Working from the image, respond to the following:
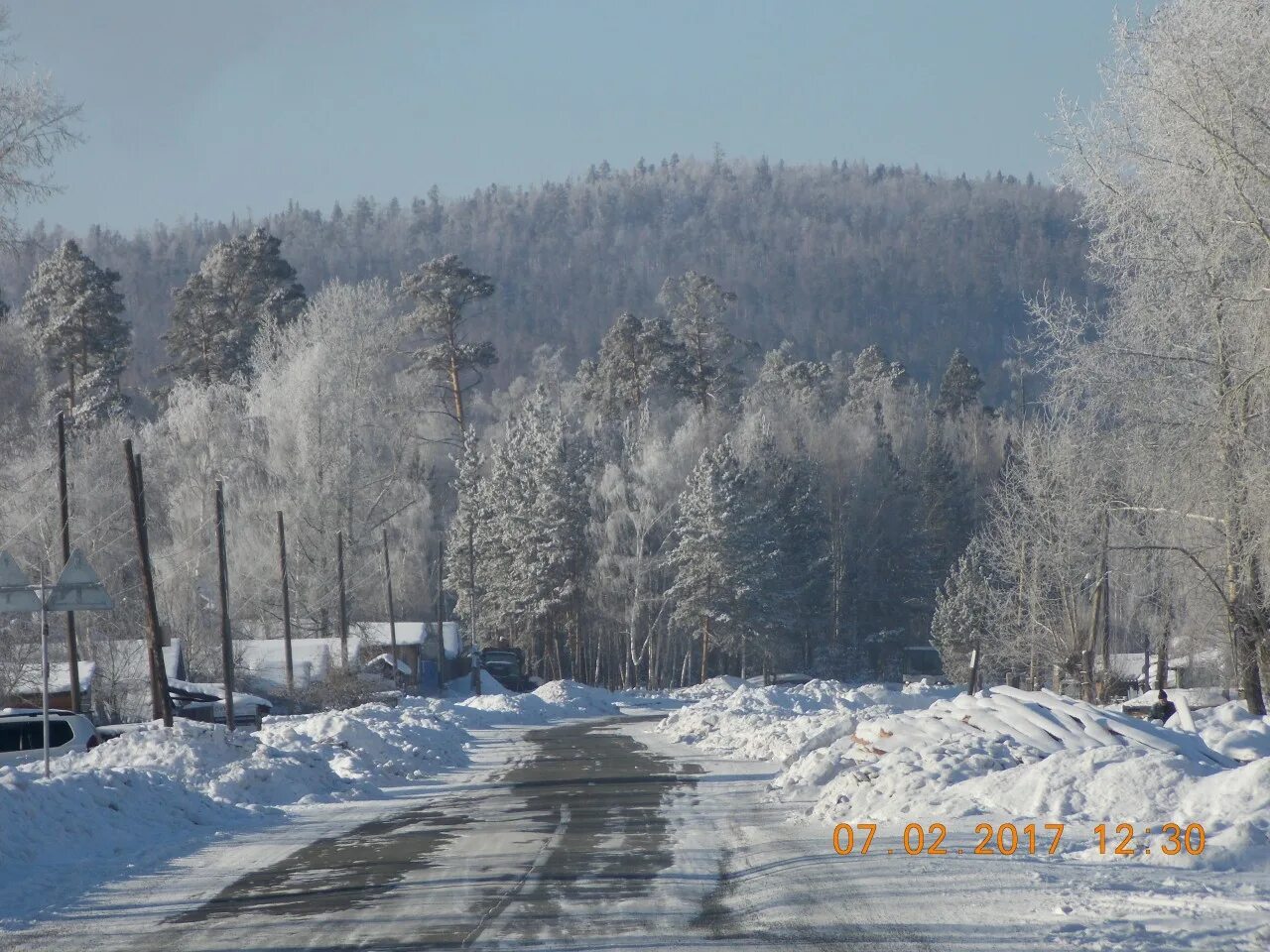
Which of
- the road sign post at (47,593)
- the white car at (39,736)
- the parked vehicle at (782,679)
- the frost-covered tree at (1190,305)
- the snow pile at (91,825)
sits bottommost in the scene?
the parked vehicle at (782,679)

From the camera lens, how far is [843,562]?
87.7 m

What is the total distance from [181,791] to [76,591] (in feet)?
10.0

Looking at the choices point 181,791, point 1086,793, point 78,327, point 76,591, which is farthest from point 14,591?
point 78,327

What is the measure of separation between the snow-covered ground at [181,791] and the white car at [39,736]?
7.83ft

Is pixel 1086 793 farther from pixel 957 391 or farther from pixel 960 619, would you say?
pixel 957 391

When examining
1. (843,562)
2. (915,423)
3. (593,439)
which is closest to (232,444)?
(593,439)

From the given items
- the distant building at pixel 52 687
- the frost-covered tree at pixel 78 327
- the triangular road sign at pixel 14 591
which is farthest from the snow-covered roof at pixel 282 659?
the triangular road sign at pixel 14 591

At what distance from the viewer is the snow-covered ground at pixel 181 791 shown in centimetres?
1214

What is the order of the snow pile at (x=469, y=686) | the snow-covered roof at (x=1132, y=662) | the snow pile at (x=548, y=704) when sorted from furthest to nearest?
1. the snow pile at (x=469, y=686)
2. the snow-covered roof at (x=1132, y=662)
3. the snow pile at (x=548, y=704)

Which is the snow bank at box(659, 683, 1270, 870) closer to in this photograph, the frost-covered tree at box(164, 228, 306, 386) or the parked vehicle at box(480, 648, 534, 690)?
the parked vehicle at box(480, 648, 534, 690)

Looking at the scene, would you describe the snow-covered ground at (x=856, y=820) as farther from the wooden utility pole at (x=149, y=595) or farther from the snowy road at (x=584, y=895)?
the wooden utility pole at (x=149, y=595)

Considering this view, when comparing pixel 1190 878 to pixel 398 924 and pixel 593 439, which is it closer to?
pixel 398 924

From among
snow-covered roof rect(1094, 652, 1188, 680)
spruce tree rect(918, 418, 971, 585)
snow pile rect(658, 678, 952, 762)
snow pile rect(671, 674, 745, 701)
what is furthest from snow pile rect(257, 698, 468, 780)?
spruce tree rect(918, 418, 971, 585)

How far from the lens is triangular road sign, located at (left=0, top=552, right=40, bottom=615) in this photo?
16.2 meters
